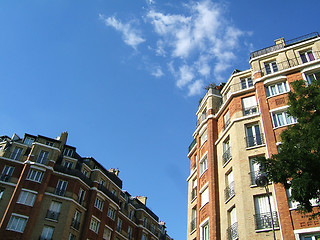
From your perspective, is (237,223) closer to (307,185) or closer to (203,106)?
(307,185)

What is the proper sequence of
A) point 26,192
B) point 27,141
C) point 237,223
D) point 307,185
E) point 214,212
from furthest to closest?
point 27,141
point 26,192
point 214,212
point 237,223
point 307,185

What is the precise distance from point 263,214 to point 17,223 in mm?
24596

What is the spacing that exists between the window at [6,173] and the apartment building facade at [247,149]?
65.5 ft

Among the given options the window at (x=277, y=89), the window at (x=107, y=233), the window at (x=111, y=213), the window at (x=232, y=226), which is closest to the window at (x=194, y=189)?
the window at (x=232, y=226)

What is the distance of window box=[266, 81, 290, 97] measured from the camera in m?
24.1

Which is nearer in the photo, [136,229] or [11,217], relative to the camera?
[11,217]

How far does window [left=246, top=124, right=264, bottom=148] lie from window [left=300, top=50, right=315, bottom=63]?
6.65 meters

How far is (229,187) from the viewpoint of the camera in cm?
2261

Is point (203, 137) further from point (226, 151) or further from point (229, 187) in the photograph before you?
point (229, 187)

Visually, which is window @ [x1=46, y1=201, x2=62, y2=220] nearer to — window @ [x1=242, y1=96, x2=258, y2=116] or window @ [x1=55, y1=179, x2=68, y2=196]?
window @ [x1=55, y1=179, x2=68, y2=196]

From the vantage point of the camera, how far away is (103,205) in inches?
1597

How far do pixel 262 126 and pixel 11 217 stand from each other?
84.9 feet

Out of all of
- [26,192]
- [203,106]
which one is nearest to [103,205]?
[26,192]

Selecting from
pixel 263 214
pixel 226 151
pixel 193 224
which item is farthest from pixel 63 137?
pixel 263 214
